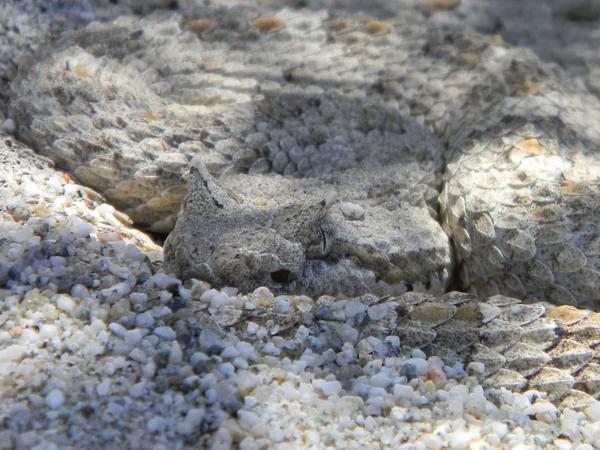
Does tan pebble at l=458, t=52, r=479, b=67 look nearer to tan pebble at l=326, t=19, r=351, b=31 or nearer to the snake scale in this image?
the snake scale

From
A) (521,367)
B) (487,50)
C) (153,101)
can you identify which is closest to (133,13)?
(153,101)

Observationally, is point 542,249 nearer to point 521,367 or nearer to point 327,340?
point 521,367

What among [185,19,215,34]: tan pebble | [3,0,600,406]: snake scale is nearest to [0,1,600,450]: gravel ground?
[3,0,600,406]: snake scale

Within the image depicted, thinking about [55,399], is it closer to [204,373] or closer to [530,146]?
[204,373]

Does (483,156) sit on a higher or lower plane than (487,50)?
lower

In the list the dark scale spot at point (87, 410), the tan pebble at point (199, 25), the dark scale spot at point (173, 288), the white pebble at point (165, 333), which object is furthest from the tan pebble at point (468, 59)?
the dark scale spot at point (87, 410)

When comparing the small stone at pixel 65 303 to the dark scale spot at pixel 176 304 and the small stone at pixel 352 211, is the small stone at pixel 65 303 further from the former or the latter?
the small stone at pixel 352 211

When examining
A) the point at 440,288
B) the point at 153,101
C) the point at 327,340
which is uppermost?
→ the point at 153,101
